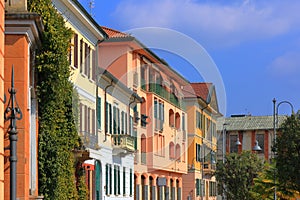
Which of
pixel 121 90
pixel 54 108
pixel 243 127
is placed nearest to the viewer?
pixel 54 108

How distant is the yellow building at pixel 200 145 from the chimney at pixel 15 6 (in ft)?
166

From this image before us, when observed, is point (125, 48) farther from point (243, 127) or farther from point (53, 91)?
point (243, 127)

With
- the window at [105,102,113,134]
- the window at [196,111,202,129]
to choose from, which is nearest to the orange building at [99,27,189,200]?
the window at [105,102,113,134]

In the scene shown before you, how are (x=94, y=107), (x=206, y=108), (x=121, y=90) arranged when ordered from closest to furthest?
(x=94, y=107) < (x=121, y=90) < (x=206, y=108)

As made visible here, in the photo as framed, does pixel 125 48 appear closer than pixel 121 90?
No

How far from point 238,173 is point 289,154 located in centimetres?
2946

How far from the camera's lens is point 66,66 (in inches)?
824

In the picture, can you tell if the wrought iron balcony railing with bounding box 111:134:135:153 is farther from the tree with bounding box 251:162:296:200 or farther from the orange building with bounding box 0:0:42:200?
the orange building with bounding box 0:0:42:200

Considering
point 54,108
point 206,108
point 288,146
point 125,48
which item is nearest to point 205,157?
point 206,108

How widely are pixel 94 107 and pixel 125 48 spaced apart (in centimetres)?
1132

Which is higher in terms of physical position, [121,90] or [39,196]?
[121,90]

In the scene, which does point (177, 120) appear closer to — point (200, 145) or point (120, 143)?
point (200, 145)

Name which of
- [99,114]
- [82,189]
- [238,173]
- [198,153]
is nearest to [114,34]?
[99,114]

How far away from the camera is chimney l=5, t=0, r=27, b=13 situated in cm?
1617
